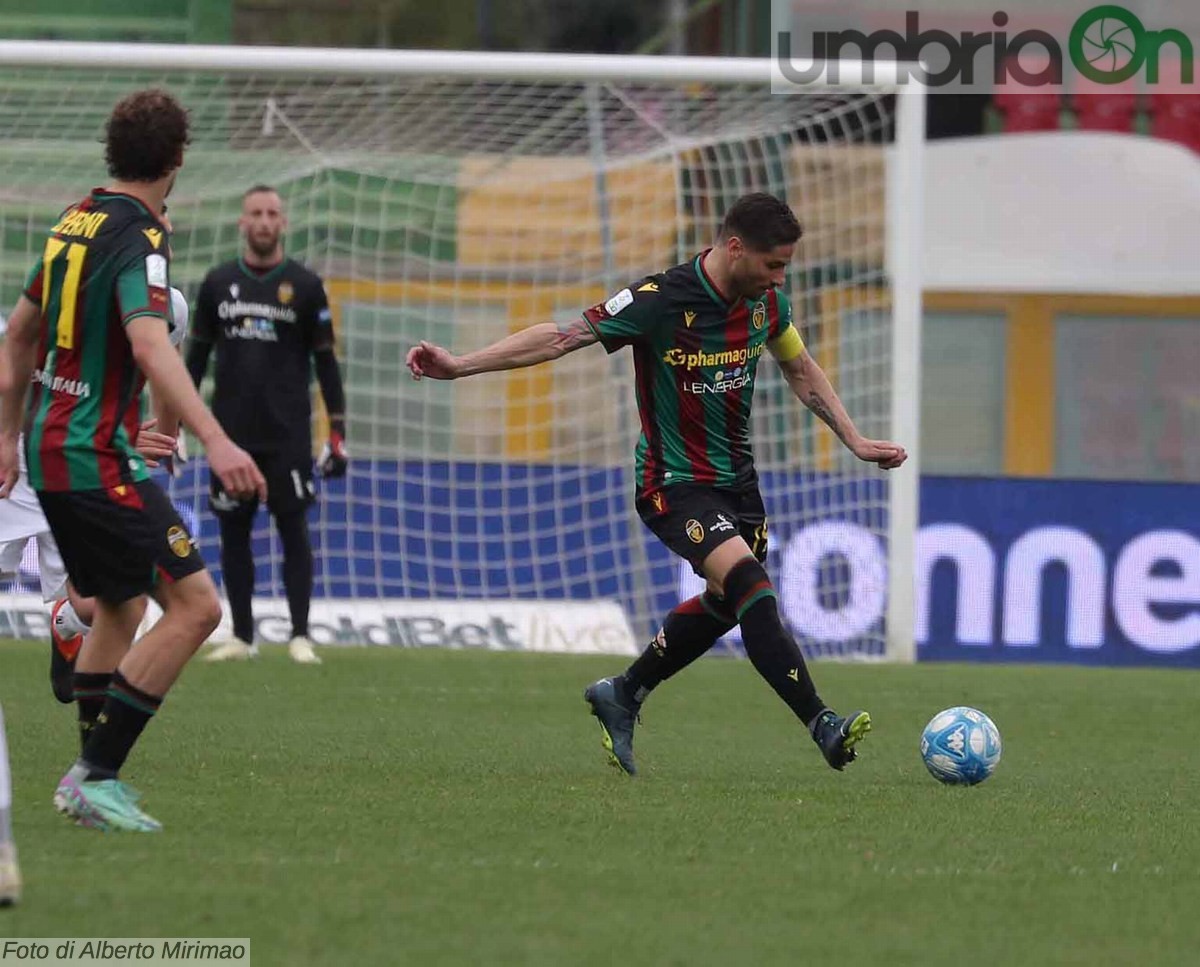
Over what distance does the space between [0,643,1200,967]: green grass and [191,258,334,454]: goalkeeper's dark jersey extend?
1904mm

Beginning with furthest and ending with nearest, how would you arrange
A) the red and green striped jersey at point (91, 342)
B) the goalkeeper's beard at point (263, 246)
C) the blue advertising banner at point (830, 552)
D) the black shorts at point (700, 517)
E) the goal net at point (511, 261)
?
the blue advertising banner at point (830, 552) → the goal net at point (511, 261) → the goalkeeper's beard at point (263, 246) → the black shorts at point (700, 517) → the red and green striped jersey at point (91, 342)

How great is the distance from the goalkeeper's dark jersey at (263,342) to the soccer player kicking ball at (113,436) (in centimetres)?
519

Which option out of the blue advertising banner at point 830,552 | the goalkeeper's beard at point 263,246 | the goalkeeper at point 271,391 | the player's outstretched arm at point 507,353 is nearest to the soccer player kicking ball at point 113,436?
the player's outstretched arm at point 507,353

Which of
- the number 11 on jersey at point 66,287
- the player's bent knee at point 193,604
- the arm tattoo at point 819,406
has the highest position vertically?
the number 11 on jersey at point 66,287

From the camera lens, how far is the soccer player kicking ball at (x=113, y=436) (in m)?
5.30

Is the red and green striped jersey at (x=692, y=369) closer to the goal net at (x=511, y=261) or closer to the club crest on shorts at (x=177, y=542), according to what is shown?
the club crest on shorts at (x=177, y=542)

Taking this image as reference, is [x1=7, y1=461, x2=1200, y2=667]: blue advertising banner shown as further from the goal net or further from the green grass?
the green grass

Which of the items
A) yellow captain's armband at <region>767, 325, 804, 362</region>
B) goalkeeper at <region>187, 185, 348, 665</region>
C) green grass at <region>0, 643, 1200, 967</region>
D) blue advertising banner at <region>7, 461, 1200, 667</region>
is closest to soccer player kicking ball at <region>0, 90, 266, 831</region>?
green grass at <region>0, 643, 1200, 967</region>

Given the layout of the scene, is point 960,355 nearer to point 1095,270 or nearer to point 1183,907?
point 1095,270

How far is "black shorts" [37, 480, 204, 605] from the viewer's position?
5.30 meters

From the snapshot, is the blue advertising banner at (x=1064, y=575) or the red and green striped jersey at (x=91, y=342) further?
the blue advertising banner at (x=1064, y=575)

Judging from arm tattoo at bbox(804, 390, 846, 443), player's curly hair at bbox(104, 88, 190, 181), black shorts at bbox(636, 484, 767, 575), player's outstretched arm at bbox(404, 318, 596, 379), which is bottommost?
black shorts at bbox(636, 484, 767, 575)

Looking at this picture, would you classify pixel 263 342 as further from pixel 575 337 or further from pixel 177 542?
pixel 177 542

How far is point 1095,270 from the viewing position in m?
17.7
